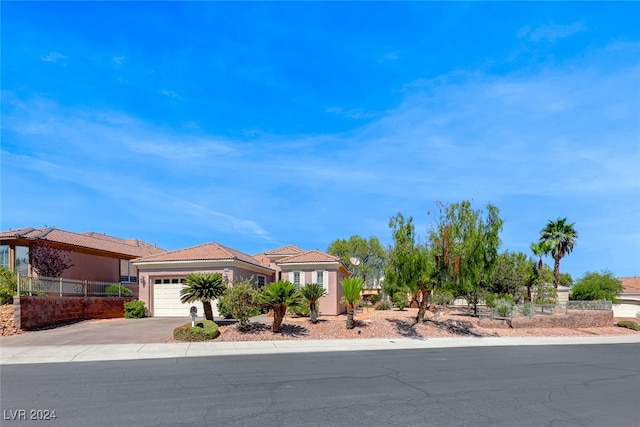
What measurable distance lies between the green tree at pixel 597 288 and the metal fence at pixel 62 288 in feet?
128

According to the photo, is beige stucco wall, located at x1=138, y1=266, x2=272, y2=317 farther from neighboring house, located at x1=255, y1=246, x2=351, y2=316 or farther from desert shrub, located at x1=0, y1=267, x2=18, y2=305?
desert shrub, located at x1=0, y1=267, x2=18, y2=305

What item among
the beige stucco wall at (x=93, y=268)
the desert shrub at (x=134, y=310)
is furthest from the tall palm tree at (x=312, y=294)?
the beige stucco wall at (x=93, y=268)

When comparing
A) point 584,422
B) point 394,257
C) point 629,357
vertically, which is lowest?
point 629,357

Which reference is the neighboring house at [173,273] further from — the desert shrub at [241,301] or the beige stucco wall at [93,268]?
the desert shrub at [241,301]

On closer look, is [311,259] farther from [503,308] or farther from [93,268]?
[93,268]

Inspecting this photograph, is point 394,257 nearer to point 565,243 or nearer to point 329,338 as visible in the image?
point 329,338

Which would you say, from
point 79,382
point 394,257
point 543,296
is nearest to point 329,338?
point 394,257

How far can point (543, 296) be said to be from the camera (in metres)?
34.4

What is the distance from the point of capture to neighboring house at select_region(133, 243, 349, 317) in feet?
83.2

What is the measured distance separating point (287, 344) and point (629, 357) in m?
12.6

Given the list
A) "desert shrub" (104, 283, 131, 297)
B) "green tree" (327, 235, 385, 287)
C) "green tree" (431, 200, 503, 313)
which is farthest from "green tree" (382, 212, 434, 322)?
"green tree" (327, 235, 385, 287)

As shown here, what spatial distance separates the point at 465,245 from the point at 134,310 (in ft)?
58.9

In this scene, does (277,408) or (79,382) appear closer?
(277,408)

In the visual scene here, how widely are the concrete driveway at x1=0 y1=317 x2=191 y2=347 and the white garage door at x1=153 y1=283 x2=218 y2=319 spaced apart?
2.87 m
